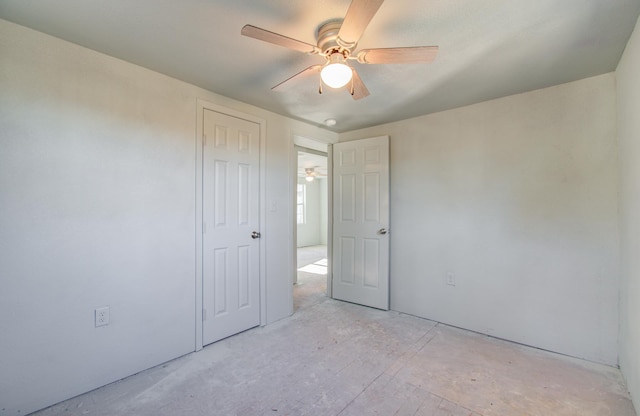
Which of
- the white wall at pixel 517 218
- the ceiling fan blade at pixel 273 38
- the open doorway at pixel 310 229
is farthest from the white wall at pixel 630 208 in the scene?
the open doorway at pixel 310 229

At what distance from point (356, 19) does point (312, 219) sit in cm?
773

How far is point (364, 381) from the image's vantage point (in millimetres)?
1979

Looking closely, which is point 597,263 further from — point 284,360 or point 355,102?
point 284,360

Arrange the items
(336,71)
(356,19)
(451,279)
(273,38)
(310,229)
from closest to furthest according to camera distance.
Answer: (356,19) < (273,38) < (336,71) < (451,279) < (310,229)

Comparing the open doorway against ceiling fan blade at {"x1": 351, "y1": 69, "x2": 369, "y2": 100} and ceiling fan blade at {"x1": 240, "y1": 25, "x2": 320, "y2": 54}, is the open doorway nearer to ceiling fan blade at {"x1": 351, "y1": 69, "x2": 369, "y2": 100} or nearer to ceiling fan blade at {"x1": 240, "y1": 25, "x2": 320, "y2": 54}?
ceiling fan blade at {"x1": 351, "y1": 69, "x2": 369, "y2": 100}

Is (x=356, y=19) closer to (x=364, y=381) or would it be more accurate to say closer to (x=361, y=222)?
(x=364, y=381)

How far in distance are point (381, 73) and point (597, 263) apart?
223 cm

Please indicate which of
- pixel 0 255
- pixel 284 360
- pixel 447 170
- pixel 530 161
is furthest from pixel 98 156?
pixel 530 161

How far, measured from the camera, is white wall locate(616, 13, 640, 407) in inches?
65.6

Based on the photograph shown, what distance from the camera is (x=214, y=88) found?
A: 95.7 inches

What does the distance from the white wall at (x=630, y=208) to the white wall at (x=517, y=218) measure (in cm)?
15

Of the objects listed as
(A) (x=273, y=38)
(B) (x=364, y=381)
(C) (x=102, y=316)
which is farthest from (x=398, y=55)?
(C) (x=102, y=316)

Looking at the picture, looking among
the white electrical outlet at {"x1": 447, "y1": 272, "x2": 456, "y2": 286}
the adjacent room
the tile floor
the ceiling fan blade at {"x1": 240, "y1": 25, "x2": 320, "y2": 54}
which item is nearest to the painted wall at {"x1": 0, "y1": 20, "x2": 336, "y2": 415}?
the adjacent room

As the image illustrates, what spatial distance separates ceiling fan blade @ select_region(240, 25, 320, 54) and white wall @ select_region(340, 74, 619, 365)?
203 cm
